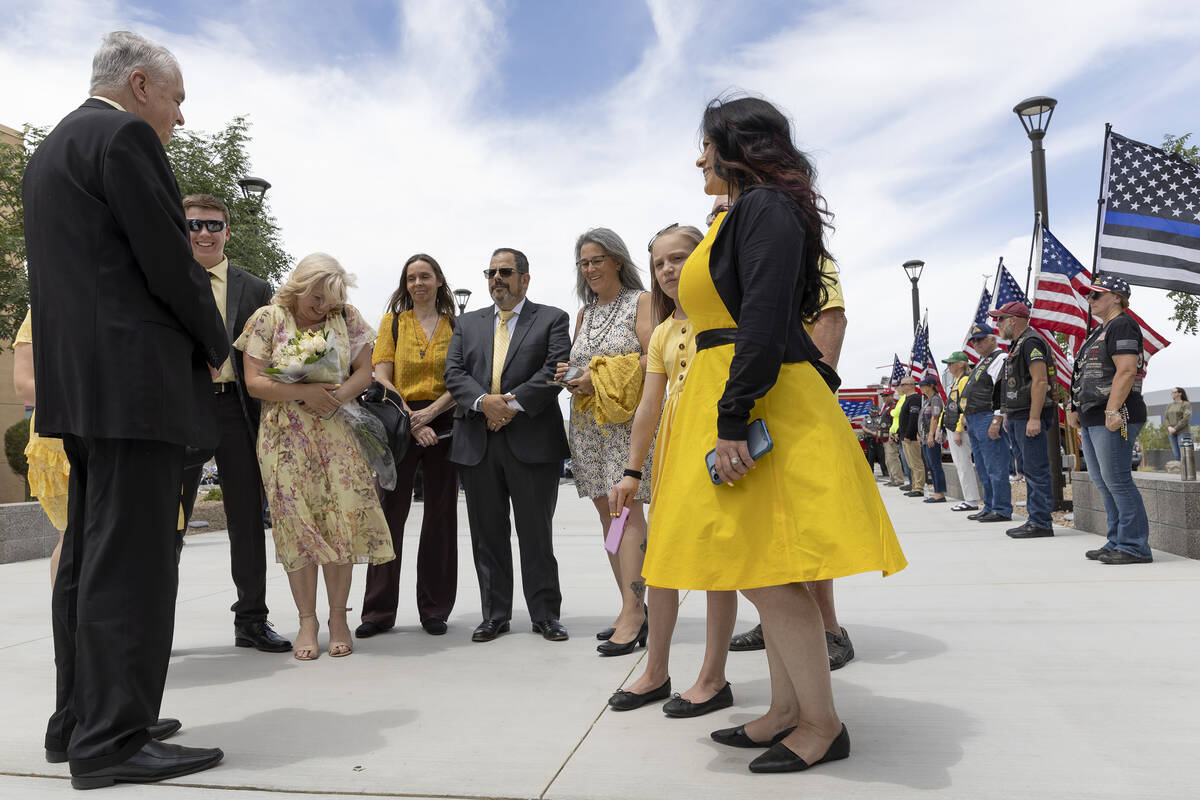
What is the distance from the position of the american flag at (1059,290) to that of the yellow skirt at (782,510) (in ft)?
28.3

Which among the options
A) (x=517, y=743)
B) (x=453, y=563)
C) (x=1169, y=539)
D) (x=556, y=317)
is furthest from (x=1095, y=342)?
(x=517, y=743)

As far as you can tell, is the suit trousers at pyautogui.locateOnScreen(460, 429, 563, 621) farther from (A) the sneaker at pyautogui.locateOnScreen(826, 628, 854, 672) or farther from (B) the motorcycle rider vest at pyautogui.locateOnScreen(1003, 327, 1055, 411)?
(B) the motorcycle rider vest at pyautogui.locateOnScreen(1003, 327, 1055, 411)

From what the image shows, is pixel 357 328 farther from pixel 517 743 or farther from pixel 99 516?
pixel 517 743

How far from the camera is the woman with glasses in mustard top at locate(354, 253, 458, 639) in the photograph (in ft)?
15.8

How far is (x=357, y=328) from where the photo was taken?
4.53 m

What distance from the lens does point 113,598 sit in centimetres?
252

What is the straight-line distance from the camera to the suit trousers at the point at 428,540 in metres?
4.82

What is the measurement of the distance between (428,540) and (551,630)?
36.2 inches

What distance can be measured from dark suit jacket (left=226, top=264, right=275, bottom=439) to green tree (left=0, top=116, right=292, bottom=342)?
524 inches

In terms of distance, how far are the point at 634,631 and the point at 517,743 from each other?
138cm

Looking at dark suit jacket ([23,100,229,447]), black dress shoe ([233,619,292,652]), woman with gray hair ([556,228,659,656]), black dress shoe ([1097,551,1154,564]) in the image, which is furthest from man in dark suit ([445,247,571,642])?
black dress shoe ([1097,551,1154,564])

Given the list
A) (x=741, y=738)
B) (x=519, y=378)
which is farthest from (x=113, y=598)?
(x=519, y=378)

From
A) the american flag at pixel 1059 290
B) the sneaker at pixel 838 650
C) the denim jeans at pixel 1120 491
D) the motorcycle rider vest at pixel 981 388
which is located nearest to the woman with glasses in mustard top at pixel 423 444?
the sneaker at pixel 838 650

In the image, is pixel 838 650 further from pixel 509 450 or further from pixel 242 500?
pixel 242 500
